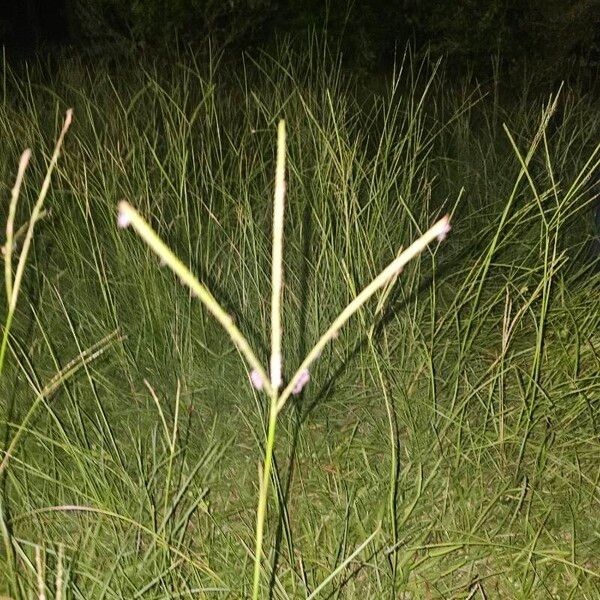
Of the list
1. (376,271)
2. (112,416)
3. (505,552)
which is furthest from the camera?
(376,271)

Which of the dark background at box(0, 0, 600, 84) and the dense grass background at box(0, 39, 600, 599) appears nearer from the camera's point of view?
the dense grass background at box(0, 39, 600, 599)

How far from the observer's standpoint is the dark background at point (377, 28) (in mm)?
3330

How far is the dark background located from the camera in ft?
10.9

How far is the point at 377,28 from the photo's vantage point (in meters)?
3.91

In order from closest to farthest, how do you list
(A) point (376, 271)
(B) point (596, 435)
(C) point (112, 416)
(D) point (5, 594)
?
(D) point (5, 594) → (B) point (596, 435) → (C) point (112, 416) → (A) point (376, 271)

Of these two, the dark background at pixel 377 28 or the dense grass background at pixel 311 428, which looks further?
the dark background at pixel 377 28

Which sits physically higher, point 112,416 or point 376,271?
point 376,271

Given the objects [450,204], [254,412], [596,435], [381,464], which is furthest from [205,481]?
[450,204]

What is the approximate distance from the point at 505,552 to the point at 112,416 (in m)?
0.66

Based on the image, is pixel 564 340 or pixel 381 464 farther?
pixel 564 340

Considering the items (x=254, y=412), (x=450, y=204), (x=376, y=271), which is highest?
(x=376, y=271)

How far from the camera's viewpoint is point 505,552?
38.3 inches

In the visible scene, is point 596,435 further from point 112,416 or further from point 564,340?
point 112,416

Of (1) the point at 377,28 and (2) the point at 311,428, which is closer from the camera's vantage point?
(2) the point at 311,428
